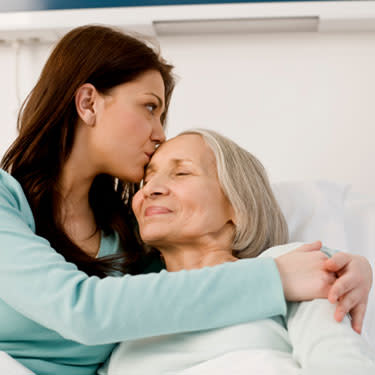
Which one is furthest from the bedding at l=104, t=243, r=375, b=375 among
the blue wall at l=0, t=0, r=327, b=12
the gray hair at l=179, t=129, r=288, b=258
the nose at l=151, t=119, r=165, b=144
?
the blue wall at l=0, t=0, r=327, b=12

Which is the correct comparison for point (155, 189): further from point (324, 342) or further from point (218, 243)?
point (324, 342)

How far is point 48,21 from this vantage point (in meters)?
1.95

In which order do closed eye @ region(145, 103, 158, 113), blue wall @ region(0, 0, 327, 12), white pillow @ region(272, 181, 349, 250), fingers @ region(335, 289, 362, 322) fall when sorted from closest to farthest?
fingers @ region(335, 289, 362, 322) < closed eye @ region(145, 103, 158, 113) < white pillow @ region(272, 181, 349, 250) < blue wall @ region(0, 0, 327, 12)

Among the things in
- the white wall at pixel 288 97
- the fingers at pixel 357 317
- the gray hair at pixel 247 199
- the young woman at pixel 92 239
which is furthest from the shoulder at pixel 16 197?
the white wall at pixel 288 97

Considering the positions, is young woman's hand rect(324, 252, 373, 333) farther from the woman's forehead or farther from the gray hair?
the woman's forehead

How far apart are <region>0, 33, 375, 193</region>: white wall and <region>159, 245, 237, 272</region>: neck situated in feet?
2.54

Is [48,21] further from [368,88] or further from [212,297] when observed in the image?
[212,297]

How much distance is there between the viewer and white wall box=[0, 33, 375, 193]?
1.98 meters

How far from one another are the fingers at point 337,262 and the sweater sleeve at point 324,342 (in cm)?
6

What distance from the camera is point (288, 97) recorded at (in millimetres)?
1997

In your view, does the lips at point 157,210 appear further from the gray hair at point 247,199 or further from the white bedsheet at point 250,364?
the white bedsheet at point 250,364

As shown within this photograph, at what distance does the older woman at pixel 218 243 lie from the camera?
37.9 inches

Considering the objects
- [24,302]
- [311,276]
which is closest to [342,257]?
[311,276]

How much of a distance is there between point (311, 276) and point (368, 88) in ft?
3.77
